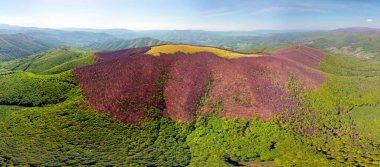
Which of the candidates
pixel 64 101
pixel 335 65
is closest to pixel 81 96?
pixel 64 101

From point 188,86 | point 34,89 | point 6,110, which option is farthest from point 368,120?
point 6,110

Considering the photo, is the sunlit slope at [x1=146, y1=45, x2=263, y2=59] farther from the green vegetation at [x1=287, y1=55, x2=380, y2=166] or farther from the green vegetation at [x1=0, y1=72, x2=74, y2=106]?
the green vegetation at [x1=0, y1=72, x2=74, y2=106]

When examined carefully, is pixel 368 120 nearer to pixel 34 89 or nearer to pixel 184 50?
pixel 184 50

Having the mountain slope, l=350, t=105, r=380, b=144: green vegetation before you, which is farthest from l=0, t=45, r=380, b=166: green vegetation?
the mountain slope

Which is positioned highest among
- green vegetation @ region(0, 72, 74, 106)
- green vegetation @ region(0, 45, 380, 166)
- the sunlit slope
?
the sunlit slope

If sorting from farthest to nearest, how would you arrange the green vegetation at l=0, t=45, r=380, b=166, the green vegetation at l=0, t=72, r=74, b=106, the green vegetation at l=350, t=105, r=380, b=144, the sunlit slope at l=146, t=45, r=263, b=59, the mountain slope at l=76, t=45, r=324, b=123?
the sunlit slope at l=146, t=45, r=263, b=59, the green vegetation at l=0, t=72, r=74, b=106, the mountain slope at l=76, t=45, r=324, b=123, the green vegetation at l=350, t=105, r=380, b=144, the green vegetation at l=0, t=45, r=380, b=166

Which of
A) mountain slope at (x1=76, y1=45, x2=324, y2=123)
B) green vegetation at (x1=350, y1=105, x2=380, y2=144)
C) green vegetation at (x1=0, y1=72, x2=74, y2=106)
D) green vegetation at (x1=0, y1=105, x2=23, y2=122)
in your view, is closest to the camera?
green vegetation at (x1=350, y1=105, x2=380, y2=144)

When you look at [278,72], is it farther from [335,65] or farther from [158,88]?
[335,65]

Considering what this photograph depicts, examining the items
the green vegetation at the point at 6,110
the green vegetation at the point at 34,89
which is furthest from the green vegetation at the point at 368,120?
the green vegetation at the point at 6,110

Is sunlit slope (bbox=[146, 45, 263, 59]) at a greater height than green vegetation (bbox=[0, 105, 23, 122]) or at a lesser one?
greater

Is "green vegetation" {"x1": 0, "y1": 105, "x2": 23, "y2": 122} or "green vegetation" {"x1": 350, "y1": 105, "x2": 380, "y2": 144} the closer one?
"green vegetation" {"x1": 350, "y1": 105, "x2": 380, "y2": 144}

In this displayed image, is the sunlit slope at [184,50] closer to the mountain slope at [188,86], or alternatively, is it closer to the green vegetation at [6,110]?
the mountain slope at [188,86]
